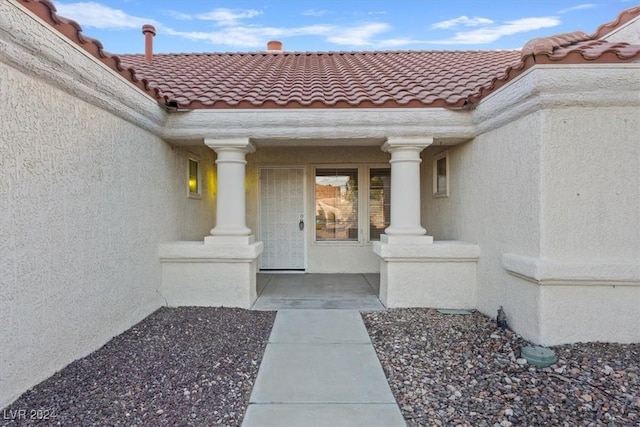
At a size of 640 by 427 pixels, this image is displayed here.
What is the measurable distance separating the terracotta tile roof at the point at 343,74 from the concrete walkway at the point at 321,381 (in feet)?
11.6

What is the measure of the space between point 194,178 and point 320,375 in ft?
18.1

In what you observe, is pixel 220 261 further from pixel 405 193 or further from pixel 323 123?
pixel 405 193

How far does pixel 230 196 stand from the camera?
6203 mm

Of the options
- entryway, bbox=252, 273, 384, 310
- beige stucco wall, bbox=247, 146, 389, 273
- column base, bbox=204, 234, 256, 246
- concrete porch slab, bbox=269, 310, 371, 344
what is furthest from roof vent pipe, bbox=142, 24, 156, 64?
concrete porch slab, bbox=269, 310, 371, 344

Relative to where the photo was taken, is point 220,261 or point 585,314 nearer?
point 585,314

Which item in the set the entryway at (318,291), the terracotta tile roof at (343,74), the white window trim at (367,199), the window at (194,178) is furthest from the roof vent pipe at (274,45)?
the entryway at (318,291)

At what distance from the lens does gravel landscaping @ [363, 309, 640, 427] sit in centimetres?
304

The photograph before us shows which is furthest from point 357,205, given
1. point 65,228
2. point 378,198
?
point 65,228

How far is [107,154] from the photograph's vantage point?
452cm

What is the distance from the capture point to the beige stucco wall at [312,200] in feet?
29.3

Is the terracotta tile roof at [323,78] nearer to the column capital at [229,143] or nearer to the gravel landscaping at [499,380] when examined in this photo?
the column capital at [229,143]

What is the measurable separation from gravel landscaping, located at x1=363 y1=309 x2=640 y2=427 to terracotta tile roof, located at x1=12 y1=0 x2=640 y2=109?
3374mm

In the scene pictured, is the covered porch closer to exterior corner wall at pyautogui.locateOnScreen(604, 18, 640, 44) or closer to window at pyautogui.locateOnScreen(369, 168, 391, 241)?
window at pyautogui.locateOnScreen(369, 168, 391, 241)

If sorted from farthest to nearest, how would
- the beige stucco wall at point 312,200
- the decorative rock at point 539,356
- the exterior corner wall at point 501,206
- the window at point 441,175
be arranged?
1. the beige stucco wall at point 312,200
2. the window at point 441,175
3. the exterior corner wall at point 501,206
4. the decorative rock at point 539,356
